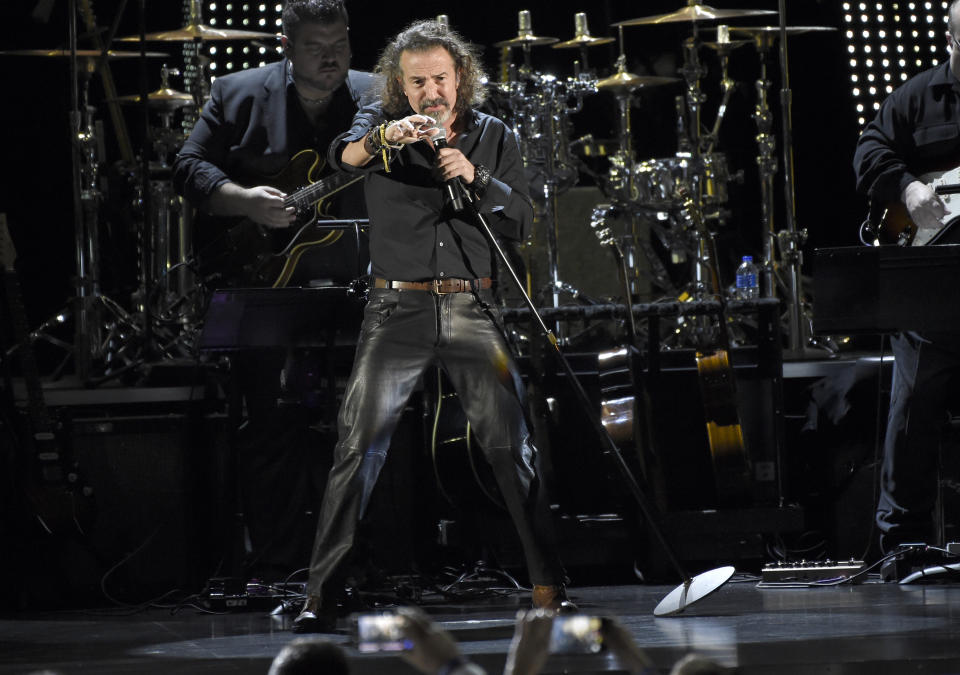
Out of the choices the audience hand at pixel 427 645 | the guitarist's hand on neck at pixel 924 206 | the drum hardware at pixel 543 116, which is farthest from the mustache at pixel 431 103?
the drum hardware at pixel 543 116

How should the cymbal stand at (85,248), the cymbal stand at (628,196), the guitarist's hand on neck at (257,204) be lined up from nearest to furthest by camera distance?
the guitarist's hand on neck at (257,204)
the cymbal stand at (85,248)
the cymbal stand at (628,196)

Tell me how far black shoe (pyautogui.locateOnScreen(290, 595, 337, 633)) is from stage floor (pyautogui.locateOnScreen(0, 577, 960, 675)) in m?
0.07

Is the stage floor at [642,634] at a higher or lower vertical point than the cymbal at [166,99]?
lower

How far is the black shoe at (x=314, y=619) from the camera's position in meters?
4.95

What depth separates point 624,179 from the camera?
1023 cm

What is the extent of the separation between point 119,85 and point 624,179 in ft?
13.0

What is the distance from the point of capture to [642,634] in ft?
15.8

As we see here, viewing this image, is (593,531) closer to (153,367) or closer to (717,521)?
(717,521)

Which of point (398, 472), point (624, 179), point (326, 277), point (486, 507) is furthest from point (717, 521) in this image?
point (624, 179)

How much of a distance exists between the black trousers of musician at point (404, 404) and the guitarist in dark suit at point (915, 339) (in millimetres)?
1939

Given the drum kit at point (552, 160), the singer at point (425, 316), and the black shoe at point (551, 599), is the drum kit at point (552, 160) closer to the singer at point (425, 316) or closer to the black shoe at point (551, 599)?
the singer at point (425, 316)

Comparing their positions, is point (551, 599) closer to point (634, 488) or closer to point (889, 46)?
point (634, 488)

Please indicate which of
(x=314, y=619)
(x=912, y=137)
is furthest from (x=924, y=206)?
(x=314, y=619)

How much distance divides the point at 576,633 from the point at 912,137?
511cm
